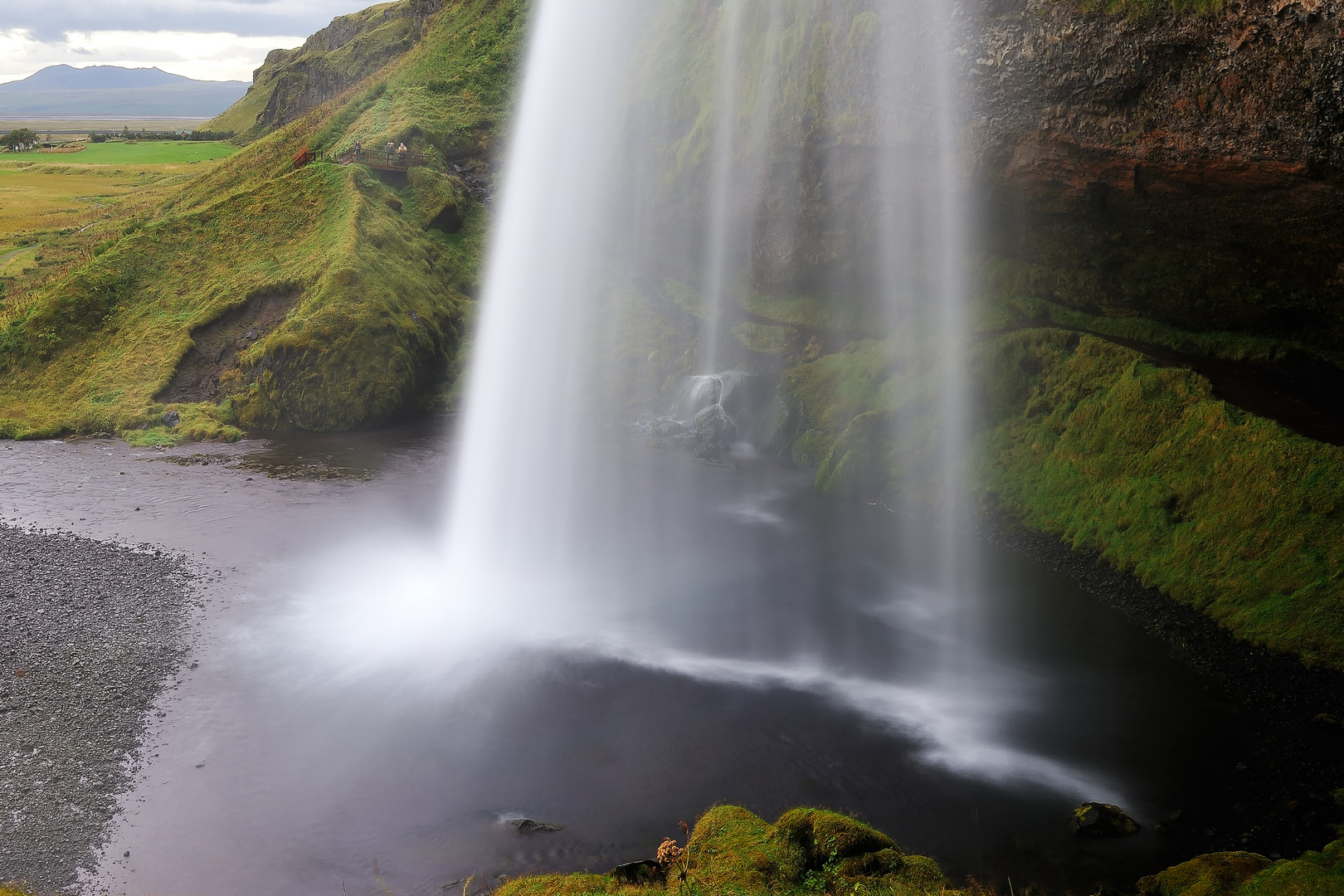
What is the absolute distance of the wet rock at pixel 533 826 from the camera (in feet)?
45.8

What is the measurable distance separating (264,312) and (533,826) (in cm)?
3133

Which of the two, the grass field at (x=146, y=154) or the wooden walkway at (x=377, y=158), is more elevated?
the grass field at (x=146, y=154)

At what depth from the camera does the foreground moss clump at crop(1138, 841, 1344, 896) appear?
1013 cm

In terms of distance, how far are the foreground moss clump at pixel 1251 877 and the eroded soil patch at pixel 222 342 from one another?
36.6 m

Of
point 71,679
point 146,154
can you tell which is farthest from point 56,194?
point 71,679

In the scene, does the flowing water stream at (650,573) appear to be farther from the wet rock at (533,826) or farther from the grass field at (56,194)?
the grass field at (56,194)

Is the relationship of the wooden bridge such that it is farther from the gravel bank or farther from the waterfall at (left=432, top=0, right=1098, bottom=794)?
the gravel bank

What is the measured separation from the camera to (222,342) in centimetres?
3769

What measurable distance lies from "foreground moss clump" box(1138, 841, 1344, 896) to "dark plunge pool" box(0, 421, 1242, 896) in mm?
1463

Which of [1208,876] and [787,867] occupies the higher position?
[787,867]

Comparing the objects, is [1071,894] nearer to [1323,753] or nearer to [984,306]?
[1323,753]

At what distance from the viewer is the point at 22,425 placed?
3275 cm

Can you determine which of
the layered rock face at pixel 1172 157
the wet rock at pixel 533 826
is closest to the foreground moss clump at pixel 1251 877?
the wet rock at pixel 533 826

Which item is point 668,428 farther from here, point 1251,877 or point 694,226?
point 1251,877
